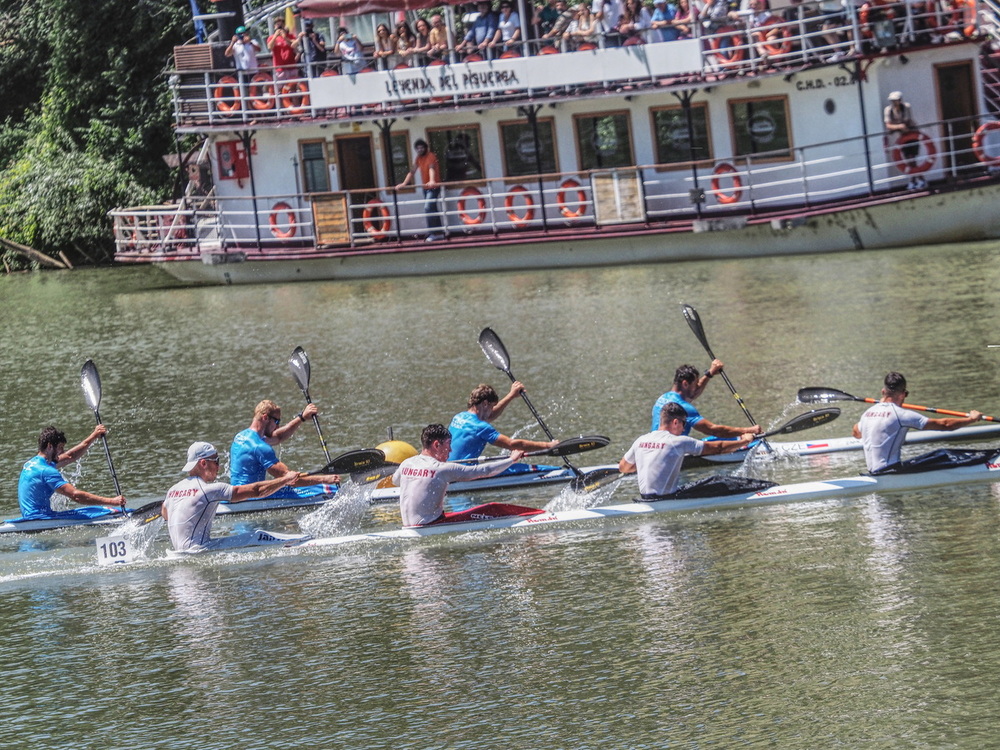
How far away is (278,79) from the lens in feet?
114

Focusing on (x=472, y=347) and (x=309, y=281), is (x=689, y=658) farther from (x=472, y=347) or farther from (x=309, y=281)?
(x=309, y=281)

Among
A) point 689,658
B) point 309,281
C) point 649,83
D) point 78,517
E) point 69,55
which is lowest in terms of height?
point 689,658

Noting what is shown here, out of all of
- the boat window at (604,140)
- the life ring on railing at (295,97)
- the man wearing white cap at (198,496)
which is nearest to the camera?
the man wearing white cap at (198,496)

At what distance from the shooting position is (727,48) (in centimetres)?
2995

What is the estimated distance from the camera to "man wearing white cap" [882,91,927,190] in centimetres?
2898

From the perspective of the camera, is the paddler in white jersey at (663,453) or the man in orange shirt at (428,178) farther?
the man in orange shirt at (428,178)

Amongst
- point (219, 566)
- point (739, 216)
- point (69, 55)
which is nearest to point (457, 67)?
point (739, 216)

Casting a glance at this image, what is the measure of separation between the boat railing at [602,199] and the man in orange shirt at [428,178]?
0.12 metres

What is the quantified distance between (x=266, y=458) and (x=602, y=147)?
17.7m

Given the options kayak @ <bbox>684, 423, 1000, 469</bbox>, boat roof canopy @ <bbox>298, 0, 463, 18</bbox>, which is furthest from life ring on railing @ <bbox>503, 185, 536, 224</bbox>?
kayak @ <bbox>684, 423, 1000, 469</bbox>

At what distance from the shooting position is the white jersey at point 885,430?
15.4m

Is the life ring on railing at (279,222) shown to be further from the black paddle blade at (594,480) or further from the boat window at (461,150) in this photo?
the black paddle blade at (594,480)

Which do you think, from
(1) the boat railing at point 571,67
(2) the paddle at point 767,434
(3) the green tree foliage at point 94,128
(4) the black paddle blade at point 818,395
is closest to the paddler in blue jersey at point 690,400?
(2) the paddle at point 767,434

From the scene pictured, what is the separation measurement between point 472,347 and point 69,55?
78.1ft
